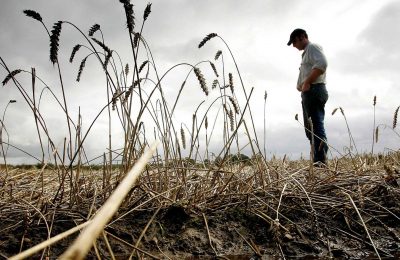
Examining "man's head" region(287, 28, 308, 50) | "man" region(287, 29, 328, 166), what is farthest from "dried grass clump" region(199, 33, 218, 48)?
"man's head" region(287, 28, 308, 50)

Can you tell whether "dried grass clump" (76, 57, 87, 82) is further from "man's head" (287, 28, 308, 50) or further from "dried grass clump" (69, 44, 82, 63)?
"man's head" (287, 28, 308, 50)

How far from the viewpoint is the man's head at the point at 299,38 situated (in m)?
4.88

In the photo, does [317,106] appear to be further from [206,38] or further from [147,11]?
[147,11]

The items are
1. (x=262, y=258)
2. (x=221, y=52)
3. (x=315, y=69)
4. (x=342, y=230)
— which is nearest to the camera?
(x=262, y=258)

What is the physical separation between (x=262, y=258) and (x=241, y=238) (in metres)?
0.20

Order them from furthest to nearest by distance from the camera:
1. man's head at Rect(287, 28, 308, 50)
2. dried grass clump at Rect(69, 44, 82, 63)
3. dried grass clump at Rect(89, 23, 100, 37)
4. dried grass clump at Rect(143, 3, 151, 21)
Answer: man's head at Rect(287, 28, 308, 50), dried grass clump at Rect(69, 44, 82, 63), dried grass clump at Rect(89, 23, 100, 37), dried grass clump at Rect(143, 3, 151, 21)

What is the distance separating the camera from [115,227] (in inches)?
65.9

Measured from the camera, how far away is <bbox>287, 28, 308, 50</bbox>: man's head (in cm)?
488

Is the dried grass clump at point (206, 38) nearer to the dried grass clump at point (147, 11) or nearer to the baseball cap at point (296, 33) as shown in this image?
the dried grass clump at point (147, 11)

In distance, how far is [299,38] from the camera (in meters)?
4.90

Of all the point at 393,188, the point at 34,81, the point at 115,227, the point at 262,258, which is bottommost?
the point at 262,258

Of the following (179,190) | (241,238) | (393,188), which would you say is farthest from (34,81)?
(393,188)

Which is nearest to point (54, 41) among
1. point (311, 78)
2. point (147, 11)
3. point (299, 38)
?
point (147, 11)

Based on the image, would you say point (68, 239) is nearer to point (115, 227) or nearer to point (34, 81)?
point (115, 227)
